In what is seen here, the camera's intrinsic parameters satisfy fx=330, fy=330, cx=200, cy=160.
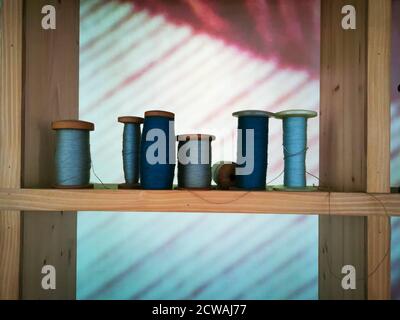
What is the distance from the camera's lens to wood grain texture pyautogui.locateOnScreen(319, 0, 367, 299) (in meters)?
1.12

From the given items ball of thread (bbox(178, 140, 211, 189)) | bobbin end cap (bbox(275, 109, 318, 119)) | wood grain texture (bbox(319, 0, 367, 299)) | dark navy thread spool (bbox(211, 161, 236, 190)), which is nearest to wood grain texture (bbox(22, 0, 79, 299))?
ball of thread (bbox(178, 140, 211, 189))

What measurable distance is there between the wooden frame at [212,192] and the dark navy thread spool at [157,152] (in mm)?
62

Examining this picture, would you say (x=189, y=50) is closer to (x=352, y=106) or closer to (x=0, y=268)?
(x=352, y=106)

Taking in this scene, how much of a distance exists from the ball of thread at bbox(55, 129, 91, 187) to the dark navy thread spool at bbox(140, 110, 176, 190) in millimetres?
211

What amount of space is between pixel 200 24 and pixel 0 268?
150 centimetres

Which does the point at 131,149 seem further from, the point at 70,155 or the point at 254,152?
the point at 254,152

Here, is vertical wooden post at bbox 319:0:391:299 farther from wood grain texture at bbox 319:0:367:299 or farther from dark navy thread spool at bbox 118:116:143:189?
dark navy thread spool at bbox 118:116:143:189

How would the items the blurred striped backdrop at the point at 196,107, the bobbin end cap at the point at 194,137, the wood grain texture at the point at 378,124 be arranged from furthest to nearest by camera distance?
the blurred striped backdrop at the point at 196,107 → the bobbin end cap at the point at 194,137 → the wood grain texture at the point at 378,124

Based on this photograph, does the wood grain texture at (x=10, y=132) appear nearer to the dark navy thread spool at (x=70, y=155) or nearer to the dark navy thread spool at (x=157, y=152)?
the dark navy thread spool at (x=70, y=155)

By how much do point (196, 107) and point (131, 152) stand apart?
2.52ft

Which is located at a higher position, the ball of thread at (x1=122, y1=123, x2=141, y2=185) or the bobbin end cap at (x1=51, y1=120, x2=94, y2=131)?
the bobbin end cap at (x1=51, y1=120, x2=94, y2=131)

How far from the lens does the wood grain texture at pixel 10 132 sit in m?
1.02

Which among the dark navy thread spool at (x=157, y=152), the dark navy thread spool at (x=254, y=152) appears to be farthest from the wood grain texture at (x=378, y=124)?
the dark navy thread spool at (x=157, y=152)
